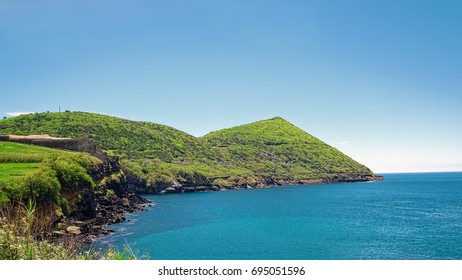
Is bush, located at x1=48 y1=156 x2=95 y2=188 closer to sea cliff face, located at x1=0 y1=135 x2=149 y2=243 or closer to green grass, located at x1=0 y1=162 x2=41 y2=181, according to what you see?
sea cliff face, located at x1=0 y1=135 x2=149 y2=243

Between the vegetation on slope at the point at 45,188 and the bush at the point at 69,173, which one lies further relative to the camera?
the bush at the point at 69,173

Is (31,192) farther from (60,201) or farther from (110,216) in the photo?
(110,216)

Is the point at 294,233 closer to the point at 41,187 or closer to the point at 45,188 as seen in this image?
the point at 45,188

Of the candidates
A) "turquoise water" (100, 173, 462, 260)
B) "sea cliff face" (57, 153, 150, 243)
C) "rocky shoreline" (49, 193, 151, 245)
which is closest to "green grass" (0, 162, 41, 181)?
"sea cliff face" (57, 153, 150, 243)

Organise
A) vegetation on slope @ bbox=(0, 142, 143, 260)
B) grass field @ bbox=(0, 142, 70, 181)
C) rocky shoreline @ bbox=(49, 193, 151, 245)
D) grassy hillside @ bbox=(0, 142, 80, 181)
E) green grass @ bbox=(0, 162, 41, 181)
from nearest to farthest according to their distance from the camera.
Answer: vegetation on slope @ bbox=(0, 142, 143, 260) < rocky shoreline @ bbox=(49, 193, 151, 245) < green grass @ bbox=(0, 162, 41, 181) < grassy hillside @ bbox=(0, 142, 80, 181) < grass field @ bbox=(0, 142, 70, 181)

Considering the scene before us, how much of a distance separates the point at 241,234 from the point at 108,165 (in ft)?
185

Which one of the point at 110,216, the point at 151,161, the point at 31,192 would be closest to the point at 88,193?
the point at 110,216

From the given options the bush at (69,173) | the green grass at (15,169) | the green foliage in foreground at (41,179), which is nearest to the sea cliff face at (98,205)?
the bush at (69,173)

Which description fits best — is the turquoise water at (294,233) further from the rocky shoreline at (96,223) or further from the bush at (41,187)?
the bush at (41,187)

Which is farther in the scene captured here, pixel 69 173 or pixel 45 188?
Result: pixel 69 173

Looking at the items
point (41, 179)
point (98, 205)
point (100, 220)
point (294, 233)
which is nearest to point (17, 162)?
point (98, 205)

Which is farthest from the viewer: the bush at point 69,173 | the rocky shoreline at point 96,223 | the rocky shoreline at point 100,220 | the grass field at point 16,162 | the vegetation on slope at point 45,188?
the bush at point 69,173

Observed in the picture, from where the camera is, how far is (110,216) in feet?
260

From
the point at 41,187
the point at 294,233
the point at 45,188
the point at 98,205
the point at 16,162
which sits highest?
Result: the point at 16,162
